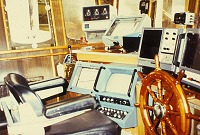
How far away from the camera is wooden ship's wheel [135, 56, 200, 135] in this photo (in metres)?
1.50

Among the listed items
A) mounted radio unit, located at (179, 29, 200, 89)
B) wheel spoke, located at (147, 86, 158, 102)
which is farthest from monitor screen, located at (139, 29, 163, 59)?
wheel spoke, located at (147, 86, 158, 102)

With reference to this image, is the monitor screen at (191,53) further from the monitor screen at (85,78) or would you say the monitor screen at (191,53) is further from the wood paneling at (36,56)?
the wood paneling at (36,56)

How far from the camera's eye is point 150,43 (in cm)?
235

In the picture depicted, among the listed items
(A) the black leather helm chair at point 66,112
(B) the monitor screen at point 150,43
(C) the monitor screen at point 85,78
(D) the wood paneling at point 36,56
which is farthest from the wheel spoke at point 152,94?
(D) the wood paneling at point 36,56

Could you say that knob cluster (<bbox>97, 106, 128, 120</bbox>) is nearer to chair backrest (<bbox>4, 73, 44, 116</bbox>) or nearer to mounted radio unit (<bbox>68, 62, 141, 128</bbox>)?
mounted radio unit (<bbox>68, 62, 141, 128</bbox>)

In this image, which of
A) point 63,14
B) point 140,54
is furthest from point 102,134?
point 63,14

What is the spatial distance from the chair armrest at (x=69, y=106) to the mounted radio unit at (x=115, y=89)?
385 mm

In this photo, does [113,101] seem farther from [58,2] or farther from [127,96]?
[58,2]

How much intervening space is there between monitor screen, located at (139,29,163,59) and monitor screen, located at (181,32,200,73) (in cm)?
43

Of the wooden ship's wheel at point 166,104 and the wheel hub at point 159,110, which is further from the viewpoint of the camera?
the wheel hub at point 159,110

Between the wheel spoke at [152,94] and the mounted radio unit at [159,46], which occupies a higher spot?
the mounted radio unit at [159,46]

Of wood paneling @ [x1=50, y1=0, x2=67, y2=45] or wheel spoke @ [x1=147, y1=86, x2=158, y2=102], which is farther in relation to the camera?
wood paneling @ [x1=50, y1=0, x2=67, y2=45]

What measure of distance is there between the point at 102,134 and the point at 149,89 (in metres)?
0.53

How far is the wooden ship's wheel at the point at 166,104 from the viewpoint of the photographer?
1503 mm
